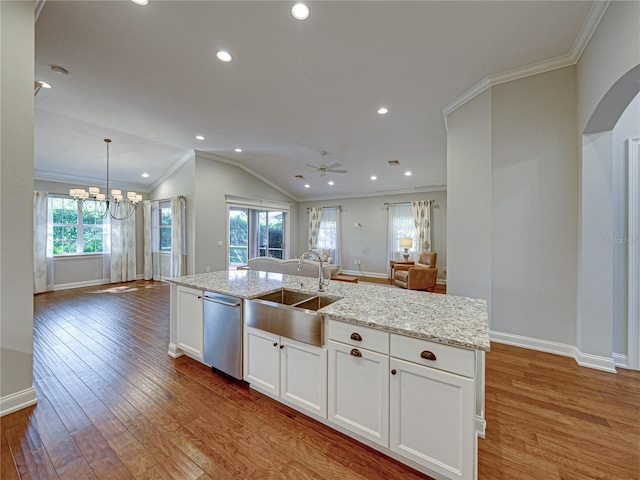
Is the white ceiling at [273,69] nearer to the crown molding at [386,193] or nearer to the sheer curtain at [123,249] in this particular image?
the crown molding at [386,193]

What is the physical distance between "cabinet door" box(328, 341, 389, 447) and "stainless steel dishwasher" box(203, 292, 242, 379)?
3.10 feet

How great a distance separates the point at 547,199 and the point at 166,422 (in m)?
4.25

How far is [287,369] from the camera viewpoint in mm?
1876

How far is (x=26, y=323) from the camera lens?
1953 millimetres

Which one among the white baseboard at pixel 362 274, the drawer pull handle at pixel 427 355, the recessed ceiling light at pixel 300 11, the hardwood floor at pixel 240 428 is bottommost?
the hardwood floor at pixel 240 428

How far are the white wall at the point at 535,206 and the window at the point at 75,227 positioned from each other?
8747 mm

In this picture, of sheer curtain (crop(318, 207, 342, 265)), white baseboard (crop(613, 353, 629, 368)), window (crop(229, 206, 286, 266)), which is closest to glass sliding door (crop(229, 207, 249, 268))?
window (crop(229, 206, 286, 266))

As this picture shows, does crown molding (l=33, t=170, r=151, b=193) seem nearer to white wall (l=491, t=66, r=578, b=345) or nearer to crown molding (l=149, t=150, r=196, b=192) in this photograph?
crown molding (l=149, t=150, r=196, b=192)

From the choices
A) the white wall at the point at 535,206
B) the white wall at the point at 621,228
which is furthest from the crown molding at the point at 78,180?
the white wall at the point at 621,228

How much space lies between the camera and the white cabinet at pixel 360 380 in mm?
1455

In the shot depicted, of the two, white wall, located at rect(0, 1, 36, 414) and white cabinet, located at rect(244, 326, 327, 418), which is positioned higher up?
white wall, located at rect(0, 1, 36, 414)

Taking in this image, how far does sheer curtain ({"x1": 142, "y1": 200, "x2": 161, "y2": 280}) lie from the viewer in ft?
23.5

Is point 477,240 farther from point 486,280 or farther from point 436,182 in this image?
point 436,182

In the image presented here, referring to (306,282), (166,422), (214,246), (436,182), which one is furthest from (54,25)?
(436,182)
